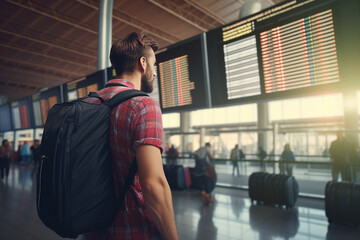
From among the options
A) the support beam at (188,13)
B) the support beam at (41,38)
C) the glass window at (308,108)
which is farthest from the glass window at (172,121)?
the support beam at (188,13)

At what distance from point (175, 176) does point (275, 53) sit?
4669mm

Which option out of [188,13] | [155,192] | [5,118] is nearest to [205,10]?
[188,13]

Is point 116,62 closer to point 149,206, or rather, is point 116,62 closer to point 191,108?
point 149,206

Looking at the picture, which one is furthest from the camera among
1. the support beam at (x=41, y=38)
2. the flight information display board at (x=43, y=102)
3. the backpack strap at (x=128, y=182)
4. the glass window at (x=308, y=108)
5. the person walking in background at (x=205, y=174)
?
the glass window at (x=308, y=108)

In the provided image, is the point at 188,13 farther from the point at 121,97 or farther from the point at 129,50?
the point at 121,97

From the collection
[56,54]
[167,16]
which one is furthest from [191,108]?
[56,54]

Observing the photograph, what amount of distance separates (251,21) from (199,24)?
1162 centimetres

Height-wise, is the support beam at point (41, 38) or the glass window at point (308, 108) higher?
the support beam at point (41, 38)

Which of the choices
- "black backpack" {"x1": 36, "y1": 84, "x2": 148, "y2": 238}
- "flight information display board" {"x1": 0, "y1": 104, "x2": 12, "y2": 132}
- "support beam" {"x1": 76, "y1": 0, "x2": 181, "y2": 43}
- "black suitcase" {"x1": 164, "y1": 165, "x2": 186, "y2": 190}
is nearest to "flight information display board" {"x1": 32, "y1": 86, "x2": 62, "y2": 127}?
"flight information display board" {"x1": 0, "y1": 104, "x2": 12, "y2": 132}

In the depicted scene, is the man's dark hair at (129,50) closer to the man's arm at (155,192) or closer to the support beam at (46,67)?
the man's arm at (155,192)

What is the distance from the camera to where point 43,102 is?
323 inches

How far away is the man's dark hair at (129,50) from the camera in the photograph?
1177 mm

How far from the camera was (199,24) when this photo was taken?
14320 mm

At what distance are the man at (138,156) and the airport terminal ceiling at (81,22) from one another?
461 inches
